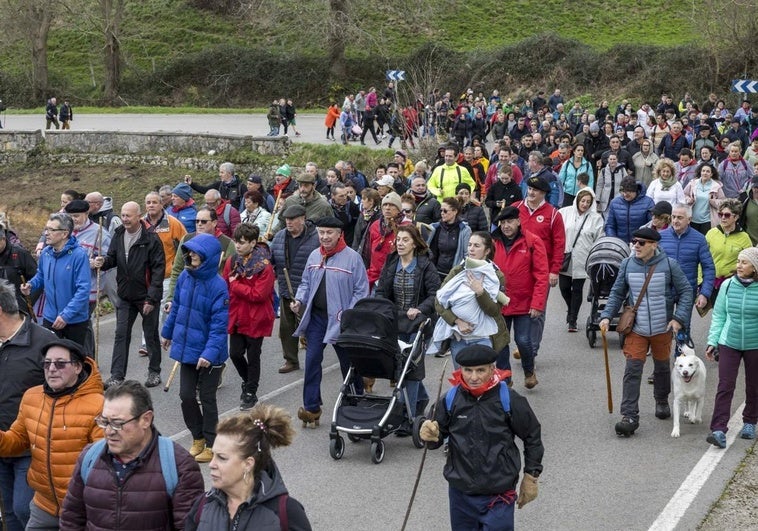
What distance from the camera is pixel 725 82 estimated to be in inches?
1545

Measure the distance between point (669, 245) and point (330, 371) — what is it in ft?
13.2

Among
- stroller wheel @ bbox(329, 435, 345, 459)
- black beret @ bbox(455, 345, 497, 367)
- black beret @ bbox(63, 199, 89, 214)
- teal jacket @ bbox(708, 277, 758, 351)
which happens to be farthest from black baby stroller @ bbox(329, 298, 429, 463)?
black beret @ bbox(63, 199, 89, 214)

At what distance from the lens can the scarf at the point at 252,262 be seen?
410 inches

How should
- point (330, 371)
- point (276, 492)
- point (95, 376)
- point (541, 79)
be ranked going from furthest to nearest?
1. point (541, 79)
2. point (330, 371)
3. point (95, 376)
4. point (276, 492)

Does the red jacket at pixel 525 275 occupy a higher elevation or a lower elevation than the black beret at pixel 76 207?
lower

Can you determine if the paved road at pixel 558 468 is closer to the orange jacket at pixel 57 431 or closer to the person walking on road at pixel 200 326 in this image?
the person walking on road at pixel 200 326

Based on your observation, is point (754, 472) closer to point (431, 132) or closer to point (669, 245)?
point (669, 245)

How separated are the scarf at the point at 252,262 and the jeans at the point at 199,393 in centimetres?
172

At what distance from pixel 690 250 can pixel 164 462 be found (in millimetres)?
7171

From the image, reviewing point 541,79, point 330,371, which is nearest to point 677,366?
point 330,371

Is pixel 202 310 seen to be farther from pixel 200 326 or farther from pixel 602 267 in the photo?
pixel 602 267

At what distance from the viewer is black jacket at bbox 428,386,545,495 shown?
5.97 meters

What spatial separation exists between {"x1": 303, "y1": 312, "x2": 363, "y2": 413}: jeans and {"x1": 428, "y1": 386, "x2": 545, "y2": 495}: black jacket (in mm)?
3487

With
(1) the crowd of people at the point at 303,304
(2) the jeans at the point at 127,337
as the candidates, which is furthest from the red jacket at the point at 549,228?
(2) the jeans at the point at 127,337
